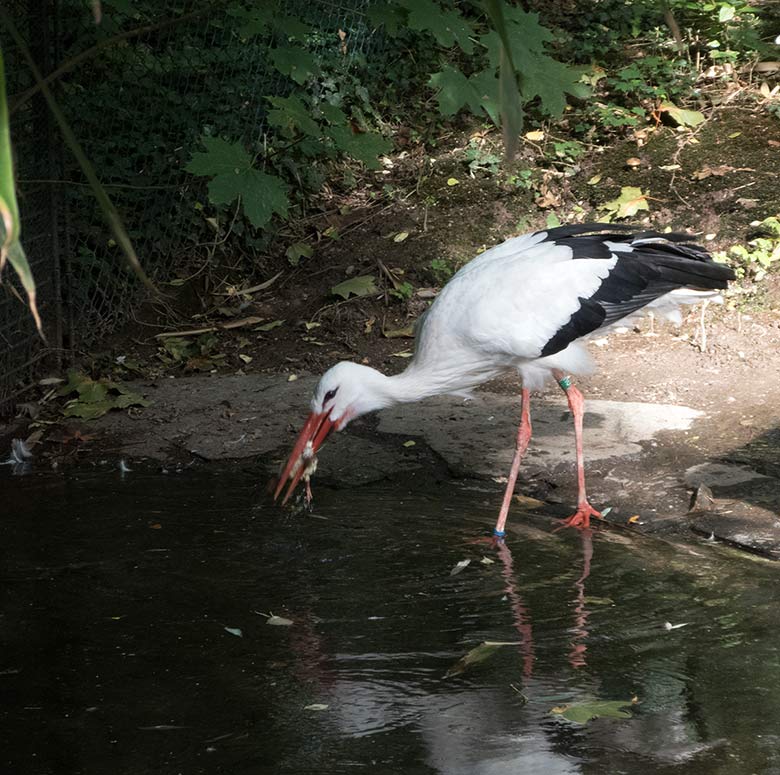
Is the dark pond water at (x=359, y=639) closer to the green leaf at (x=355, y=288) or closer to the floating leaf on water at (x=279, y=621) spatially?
the floating leaf on water at (x=279, y=621)

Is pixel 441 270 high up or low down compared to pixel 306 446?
up

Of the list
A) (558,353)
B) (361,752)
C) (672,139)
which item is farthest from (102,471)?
(672,139)

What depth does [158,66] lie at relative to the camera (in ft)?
23.3

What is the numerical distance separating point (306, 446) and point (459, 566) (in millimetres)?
860

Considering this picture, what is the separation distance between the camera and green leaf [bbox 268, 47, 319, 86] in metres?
5.09

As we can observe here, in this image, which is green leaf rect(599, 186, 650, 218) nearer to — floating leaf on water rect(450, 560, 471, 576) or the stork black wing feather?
the stork black wing feather

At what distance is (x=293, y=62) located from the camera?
5.12m

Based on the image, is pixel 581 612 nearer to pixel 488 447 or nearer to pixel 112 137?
pixel 488 447

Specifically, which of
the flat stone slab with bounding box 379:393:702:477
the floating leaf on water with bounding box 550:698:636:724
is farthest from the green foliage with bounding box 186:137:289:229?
the floating leaf on water with bounding box 550:698:636:724

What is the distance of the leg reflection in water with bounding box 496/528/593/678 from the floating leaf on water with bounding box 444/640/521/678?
0.08 meters

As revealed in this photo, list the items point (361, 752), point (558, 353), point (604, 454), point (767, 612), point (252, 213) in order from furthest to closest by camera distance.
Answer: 1. point (604, 454)
2. point (558, 353)
3. point (252, 213)
4. point (767, 612)
5. point (361, 752)

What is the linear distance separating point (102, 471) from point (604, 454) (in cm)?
231

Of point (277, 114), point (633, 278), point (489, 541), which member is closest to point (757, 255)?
point (633, 278)

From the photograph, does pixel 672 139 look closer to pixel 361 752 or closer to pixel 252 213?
pixel 252 213
